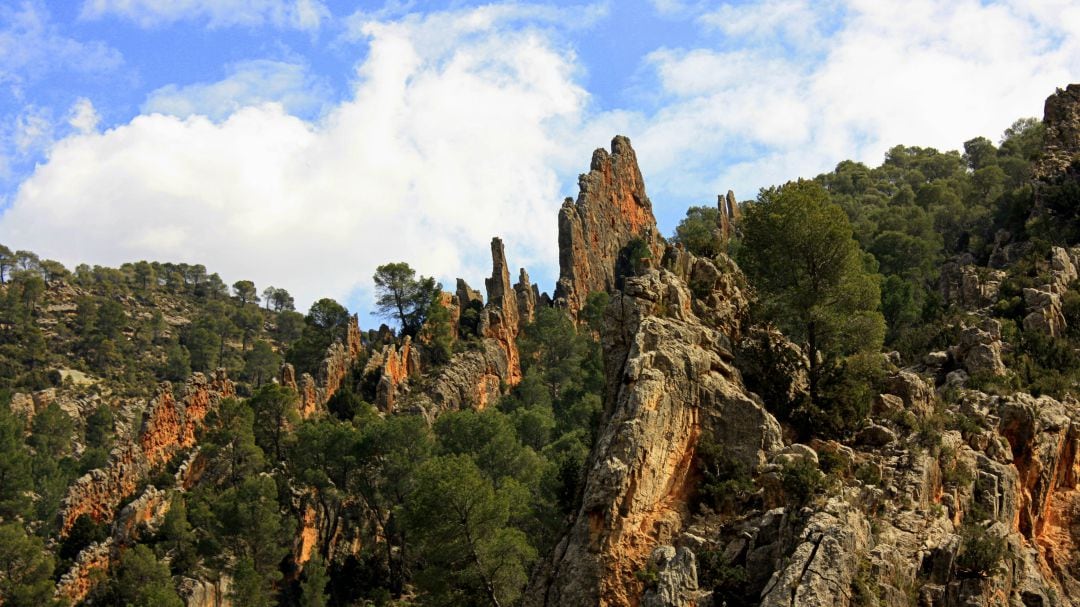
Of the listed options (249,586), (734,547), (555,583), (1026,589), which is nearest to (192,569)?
(249,586)

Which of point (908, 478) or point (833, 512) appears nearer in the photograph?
point (833, 512)

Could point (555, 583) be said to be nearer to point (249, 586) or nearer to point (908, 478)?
point (908, 478)

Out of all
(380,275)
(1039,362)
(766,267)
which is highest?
(380,275)

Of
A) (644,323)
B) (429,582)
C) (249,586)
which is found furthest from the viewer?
(249,586)

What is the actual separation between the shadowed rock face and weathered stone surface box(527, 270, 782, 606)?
2518 inches

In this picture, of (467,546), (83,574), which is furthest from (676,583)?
(83,574)

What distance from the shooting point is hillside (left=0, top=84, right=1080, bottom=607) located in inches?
1409

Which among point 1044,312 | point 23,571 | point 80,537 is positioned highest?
point 1044,312

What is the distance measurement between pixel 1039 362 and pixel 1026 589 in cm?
1795

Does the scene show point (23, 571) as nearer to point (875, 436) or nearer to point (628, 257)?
point (875, 436)

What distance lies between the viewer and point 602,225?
389ft

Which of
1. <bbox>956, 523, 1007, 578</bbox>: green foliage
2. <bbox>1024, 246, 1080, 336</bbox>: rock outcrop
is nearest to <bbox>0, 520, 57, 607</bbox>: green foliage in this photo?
<bbox>956, 523, 1007, 578</bbox>: green foliage

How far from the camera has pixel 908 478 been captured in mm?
37188

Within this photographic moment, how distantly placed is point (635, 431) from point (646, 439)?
0.53 metres
